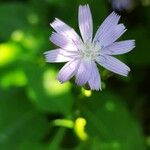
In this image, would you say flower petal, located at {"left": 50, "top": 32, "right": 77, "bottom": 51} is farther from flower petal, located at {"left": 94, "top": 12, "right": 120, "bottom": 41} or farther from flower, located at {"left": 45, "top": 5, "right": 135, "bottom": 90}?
flower petal, located at {"left": 94, "top": 12, "right": 120, "bottom": 41}

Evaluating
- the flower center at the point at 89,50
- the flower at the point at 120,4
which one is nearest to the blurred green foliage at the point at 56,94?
the flower at the point at 120,4

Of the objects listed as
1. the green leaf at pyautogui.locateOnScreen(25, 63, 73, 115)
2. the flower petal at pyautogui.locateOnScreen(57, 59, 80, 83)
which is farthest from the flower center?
the green leaf at pyautogui.locateOnScreen(25, 63, 73, 115)

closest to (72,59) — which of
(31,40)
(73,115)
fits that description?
(73,115)

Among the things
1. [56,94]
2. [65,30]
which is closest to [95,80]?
[65,30]

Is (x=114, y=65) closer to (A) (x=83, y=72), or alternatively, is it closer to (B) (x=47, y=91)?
(A) (x=83, y=72)

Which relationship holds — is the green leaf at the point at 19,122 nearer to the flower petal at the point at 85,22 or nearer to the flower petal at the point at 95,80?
the flower petal at the point at 85,22

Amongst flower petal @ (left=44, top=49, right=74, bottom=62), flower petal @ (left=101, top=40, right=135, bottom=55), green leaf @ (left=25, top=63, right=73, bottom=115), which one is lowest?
green leaf @ (left=25, top=63, right=73, bottom=115)
